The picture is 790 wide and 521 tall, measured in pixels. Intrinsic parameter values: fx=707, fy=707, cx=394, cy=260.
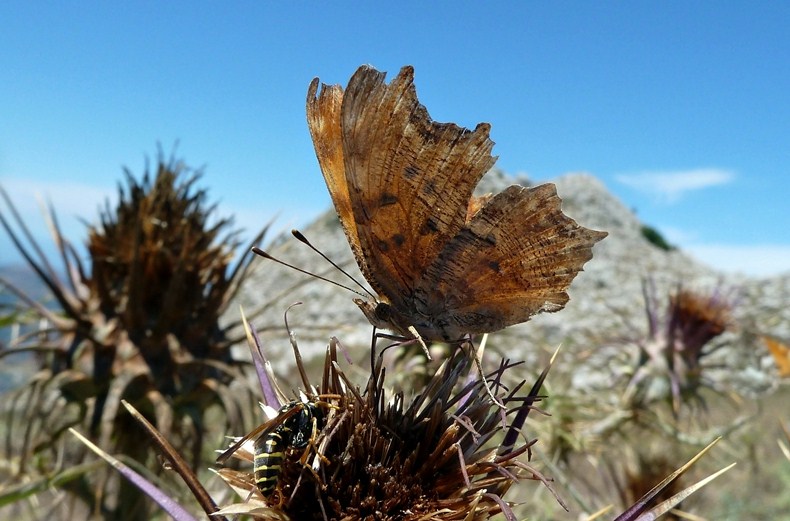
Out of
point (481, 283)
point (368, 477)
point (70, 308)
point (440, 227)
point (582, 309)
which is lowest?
point (368, 477)

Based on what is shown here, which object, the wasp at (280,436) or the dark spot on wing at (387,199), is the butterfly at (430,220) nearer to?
the dark spot on wing at (387,199)

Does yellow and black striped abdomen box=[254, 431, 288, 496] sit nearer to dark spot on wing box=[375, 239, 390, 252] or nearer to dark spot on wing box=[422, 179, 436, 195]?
dark spot on wing box=[375, 239, 390, 252]

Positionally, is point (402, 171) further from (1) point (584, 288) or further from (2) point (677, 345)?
(1) point (584, 288)

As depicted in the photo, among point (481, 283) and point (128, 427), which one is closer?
point (481, 283)

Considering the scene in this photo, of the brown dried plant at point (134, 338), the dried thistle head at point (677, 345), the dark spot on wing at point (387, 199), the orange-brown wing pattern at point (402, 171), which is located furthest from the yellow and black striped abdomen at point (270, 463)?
the dried thistle head at point (677, 345)

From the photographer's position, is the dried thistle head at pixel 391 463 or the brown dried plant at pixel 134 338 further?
the brown dried plant at pixel 134 338

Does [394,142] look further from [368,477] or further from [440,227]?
[368,477]

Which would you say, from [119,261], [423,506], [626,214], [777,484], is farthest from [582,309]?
[423,506]
